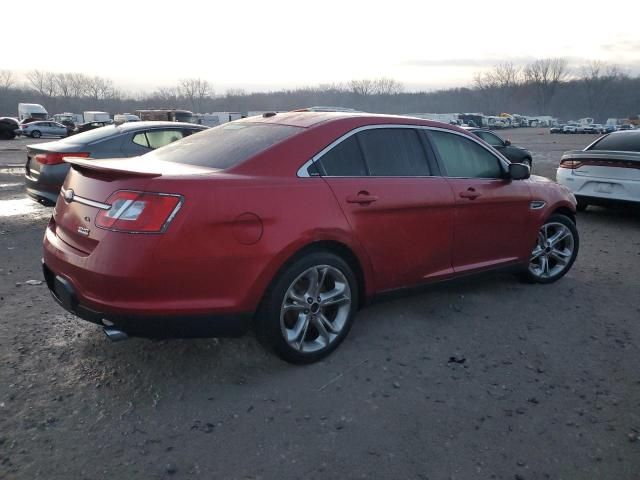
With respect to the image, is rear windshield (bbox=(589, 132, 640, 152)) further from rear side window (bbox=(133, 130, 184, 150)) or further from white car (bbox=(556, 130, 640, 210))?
rear side window (bbox=(133, 130, 184, 150))

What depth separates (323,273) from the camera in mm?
3338

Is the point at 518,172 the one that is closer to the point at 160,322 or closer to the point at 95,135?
the point at 160,322

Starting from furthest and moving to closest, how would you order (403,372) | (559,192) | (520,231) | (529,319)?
(559,192), (520,231), (529,319), (403,372)

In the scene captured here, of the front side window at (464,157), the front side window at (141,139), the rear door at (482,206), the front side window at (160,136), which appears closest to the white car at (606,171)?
the rear door at (482,206)

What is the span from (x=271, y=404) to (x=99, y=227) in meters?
1.35

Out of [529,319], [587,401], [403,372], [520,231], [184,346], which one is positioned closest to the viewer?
[587,401]

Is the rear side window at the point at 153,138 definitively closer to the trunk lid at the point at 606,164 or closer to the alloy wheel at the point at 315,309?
the alloy wheel at the point at 315,309

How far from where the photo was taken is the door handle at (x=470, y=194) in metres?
4.11

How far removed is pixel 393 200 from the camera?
3.64 metres

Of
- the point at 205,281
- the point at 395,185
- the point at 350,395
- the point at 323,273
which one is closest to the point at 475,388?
the point at 350,395

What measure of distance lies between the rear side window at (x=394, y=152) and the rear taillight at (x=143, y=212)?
1482mm

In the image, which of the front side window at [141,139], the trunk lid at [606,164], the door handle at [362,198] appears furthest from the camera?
the trunk lid at [606,164]

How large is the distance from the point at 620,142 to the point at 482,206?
5.65 m

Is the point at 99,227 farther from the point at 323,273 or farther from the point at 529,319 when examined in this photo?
the point at 529,319
